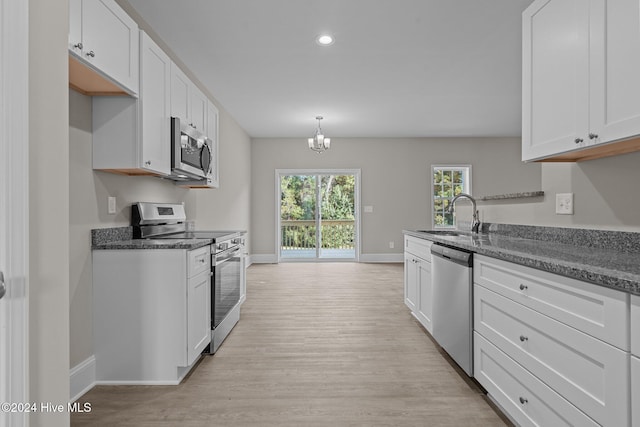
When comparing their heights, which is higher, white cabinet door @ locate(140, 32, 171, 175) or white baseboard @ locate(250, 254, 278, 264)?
white cabinet door @ locate(140, 32, 171, 175)

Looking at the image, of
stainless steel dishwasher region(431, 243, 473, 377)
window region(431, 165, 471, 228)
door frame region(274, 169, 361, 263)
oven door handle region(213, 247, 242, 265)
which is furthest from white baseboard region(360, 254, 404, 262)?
stainless steel dishwasher region(431, 243, 473, 377)

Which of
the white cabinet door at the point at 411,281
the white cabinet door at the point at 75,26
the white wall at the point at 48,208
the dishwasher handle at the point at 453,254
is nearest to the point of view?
the white wall at the point at 48,208

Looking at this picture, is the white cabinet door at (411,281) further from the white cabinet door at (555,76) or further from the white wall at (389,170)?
the white wall at (389,170)

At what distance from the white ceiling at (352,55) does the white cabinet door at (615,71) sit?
1393 millimetres

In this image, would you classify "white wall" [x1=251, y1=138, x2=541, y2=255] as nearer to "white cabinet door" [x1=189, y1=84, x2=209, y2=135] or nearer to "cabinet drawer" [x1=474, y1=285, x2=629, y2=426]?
"white cabinet door" [x1=189, y1=84, x2=209, y2=135]

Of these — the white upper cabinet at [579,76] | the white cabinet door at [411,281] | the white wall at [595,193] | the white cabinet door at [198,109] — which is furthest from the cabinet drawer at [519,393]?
the white cabinet door at [198,109]

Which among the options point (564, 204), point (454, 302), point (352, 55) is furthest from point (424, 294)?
point (352, 55)

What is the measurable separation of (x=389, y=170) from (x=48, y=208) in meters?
6.88

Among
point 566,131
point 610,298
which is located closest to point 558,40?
point 566,131

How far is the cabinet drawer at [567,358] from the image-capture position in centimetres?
106

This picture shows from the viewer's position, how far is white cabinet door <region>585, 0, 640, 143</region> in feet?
4.47

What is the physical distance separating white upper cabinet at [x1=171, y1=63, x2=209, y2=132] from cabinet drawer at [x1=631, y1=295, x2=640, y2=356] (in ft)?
9.29

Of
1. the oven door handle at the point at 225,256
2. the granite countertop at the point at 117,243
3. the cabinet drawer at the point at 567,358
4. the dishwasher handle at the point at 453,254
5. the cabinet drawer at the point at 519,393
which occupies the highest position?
the granite countertop at the point at 117,243
